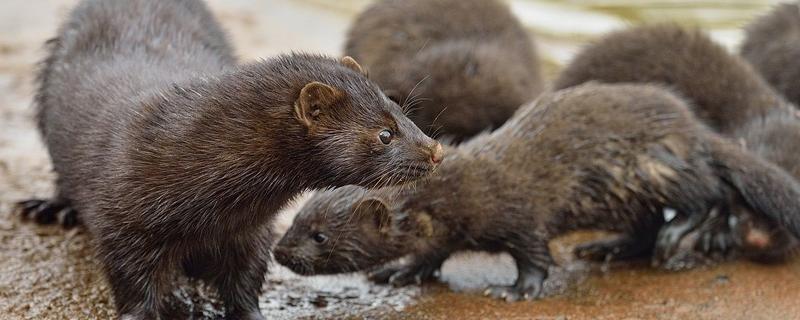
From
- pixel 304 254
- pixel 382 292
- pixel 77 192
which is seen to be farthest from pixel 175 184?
pixel 382 292

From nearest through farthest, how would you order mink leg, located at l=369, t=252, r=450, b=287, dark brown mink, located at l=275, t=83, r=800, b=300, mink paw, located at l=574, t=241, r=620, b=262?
1. dark brown mink, located at l=275, t=83, r=800, b=300
2. mink leg, located at l=369, t=252, r=450, b=287
3. mink paw, located at l=574, t=241, r=620, b=262

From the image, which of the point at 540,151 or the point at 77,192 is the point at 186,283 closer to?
the point at 77,192

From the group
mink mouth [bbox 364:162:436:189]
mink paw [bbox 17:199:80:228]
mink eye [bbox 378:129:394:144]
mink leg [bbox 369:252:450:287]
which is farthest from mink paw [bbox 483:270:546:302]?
mink paw [bbox 17:199:80:228]

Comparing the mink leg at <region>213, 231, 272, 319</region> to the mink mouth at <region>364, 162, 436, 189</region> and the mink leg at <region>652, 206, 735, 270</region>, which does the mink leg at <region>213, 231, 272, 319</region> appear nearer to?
the mink mouth at <region>364, 162, 436, 189</region>

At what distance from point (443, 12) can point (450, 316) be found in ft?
13.8

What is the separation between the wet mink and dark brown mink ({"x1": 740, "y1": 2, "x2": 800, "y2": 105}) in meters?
1.11

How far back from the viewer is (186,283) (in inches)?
224

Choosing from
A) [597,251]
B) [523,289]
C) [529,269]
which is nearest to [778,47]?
[597,251]

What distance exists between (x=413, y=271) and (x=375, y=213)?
0.50 metres

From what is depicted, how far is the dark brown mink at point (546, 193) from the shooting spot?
19.8 ft

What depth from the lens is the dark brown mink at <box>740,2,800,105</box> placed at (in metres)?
9.19

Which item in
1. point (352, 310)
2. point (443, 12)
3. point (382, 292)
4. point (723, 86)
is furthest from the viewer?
point (443, 12)

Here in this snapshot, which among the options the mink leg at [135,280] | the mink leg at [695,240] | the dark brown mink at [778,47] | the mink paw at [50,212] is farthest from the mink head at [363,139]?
the dark brown mink at [778,47]

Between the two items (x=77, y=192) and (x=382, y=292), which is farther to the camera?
(x=382, y=292)
